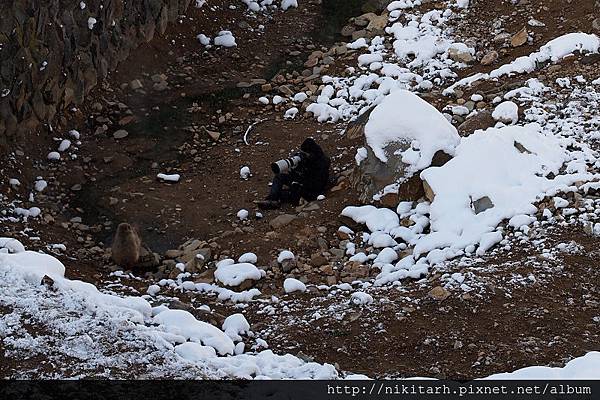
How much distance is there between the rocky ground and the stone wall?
0.87ft

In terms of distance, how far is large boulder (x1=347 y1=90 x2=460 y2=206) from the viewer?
7.45 meters

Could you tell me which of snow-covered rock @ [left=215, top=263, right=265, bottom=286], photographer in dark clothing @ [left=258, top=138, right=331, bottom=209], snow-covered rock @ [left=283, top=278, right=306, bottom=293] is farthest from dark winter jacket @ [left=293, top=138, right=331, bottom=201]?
snow-covered rock @ [left=283, top=278, right=306, bottom=293]

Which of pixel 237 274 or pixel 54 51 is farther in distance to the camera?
pixel 54 51

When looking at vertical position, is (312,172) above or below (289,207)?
above

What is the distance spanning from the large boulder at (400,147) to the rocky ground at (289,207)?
1.14 feet

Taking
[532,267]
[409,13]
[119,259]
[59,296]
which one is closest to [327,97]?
[409,13]

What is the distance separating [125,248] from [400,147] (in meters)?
2.56

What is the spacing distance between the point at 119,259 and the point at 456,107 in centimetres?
377

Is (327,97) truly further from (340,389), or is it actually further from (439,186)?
(340,389)

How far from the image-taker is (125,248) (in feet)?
23.4

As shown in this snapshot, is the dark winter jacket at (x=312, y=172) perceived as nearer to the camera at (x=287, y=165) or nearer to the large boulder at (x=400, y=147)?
the camera at (x=287, y=165)

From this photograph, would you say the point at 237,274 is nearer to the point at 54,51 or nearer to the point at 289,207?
the point at 289,207

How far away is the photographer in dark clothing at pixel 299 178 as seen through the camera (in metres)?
8.06

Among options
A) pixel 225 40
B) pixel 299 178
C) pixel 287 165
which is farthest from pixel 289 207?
pixel 225 40
